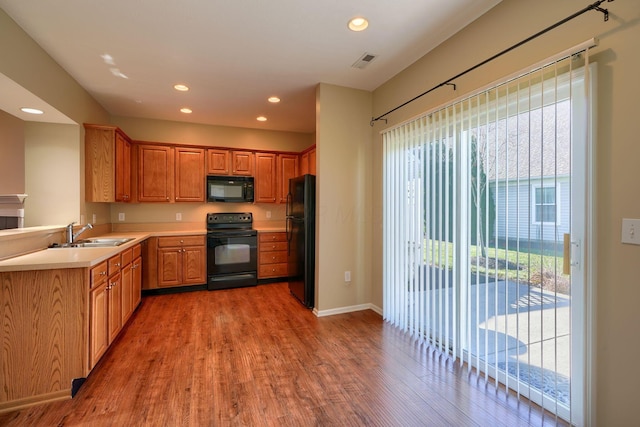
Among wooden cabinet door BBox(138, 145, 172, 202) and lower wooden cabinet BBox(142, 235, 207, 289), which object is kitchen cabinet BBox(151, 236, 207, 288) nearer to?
lower wooden cabinet BBox(142, 235, 207, 289)

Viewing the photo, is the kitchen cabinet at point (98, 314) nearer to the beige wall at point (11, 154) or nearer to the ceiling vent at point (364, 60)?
the beige wall at point (11, 154)

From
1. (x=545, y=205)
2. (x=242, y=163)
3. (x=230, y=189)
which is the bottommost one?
(x=545, y=205)

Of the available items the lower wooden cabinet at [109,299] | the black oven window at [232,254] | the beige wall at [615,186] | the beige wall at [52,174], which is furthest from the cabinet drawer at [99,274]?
the beige wall at [615,186]

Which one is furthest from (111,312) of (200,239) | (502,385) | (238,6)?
(502,385)

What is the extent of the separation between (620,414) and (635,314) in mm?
518

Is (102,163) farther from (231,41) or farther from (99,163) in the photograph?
(231,41)

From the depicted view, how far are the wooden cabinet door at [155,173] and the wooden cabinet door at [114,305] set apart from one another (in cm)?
201

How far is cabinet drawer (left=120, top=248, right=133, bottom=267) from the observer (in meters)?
2.99

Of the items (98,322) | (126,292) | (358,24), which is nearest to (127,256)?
(126,292)

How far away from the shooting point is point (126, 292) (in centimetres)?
309

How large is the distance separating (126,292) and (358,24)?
11.1 feet

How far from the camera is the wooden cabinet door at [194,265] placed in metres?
4.43

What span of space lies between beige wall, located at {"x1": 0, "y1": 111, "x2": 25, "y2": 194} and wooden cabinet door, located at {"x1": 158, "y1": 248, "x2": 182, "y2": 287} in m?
1.71

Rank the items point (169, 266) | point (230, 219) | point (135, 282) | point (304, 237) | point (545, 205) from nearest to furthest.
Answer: point (545, 205)
point (135, 282)
point (304, 237)
point (169, 266)
point (230, 219)
